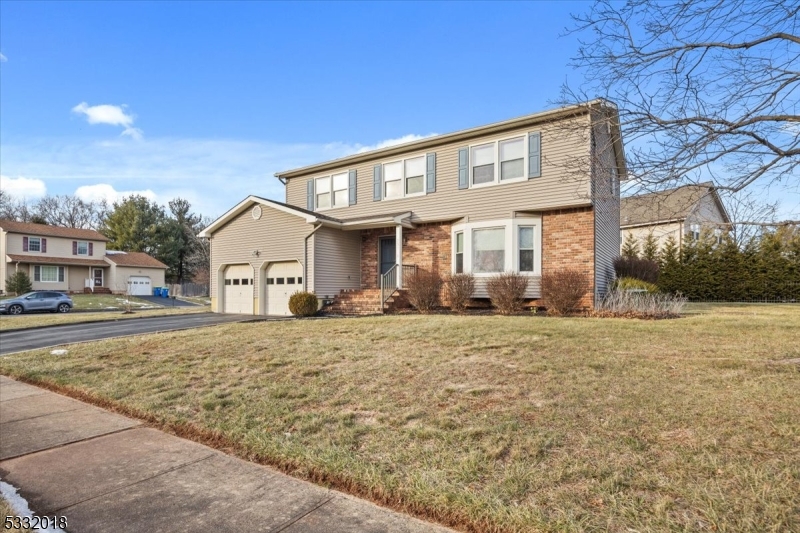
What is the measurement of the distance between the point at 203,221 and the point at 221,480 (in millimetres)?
57633

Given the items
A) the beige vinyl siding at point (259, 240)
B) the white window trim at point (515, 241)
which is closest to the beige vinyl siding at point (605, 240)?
the white window trim at point (515, 241)

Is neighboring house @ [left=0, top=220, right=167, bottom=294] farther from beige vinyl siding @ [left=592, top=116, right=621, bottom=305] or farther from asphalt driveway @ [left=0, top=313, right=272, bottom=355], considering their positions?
beige vinyl siding @ [left=592, top=116, right=621, bottom=305]

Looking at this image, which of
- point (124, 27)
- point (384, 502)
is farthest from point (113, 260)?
point (384, 502)

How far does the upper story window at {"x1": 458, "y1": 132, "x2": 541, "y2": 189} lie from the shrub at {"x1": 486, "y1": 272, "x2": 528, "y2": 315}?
331 cm

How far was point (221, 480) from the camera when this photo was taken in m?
3.21

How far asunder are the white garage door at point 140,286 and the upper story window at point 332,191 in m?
30.5

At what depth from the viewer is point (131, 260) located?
4134 centimetres

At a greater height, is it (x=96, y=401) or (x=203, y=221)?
(x=203, y=221)

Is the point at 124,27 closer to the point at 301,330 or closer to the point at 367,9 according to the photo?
the point at 367,9

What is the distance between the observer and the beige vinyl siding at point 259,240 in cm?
1611

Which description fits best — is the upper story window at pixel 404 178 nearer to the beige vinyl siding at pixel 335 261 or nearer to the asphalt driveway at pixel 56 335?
the beige vinyl siding at pixel 335 261

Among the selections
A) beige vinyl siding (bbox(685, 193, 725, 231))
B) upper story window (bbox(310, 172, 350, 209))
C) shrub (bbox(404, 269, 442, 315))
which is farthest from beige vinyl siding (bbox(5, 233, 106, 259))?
beige vinyl siding (bbox(685, 193, 725, 231))

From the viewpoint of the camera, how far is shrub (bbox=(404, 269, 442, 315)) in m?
13.1

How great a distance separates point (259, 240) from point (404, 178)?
20.5 ft
